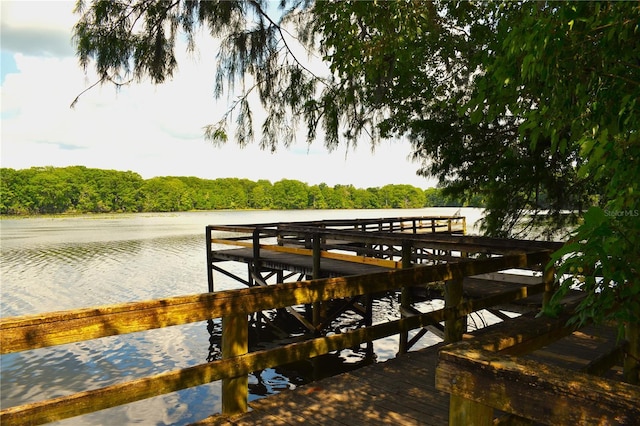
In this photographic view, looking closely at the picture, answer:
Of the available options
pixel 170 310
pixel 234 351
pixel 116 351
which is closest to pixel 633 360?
pixel 234 351

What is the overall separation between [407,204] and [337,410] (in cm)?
15946

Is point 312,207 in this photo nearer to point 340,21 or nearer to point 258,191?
point 258,191

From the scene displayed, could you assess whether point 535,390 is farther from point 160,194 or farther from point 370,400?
point 160,194

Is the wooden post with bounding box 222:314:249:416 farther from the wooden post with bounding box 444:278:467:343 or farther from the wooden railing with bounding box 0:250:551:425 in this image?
the wooden post with bounding box 444:278:467:343

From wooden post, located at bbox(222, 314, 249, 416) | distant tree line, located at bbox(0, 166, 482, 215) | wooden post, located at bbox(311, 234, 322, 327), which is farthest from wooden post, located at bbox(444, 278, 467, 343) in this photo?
distant tree line, located at bbox(0, 166, 482, 215)

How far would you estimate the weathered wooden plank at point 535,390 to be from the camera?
1333mm

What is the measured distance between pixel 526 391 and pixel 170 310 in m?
2.22

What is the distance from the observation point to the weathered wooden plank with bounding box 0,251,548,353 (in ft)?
8.05

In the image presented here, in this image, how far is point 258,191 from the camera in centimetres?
14525

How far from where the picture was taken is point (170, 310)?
2.99 meters

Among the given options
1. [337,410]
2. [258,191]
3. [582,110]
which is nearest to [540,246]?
[582,110]

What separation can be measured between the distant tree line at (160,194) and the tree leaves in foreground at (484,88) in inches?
2954

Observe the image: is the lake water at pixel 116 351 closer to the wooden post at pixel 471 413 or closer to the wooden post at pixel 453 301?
the wooden post at pixel 453 301

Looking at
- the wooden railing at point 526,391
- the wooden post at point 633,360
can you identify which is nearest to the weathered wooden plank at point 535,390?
the wooden railing at point 526,391
